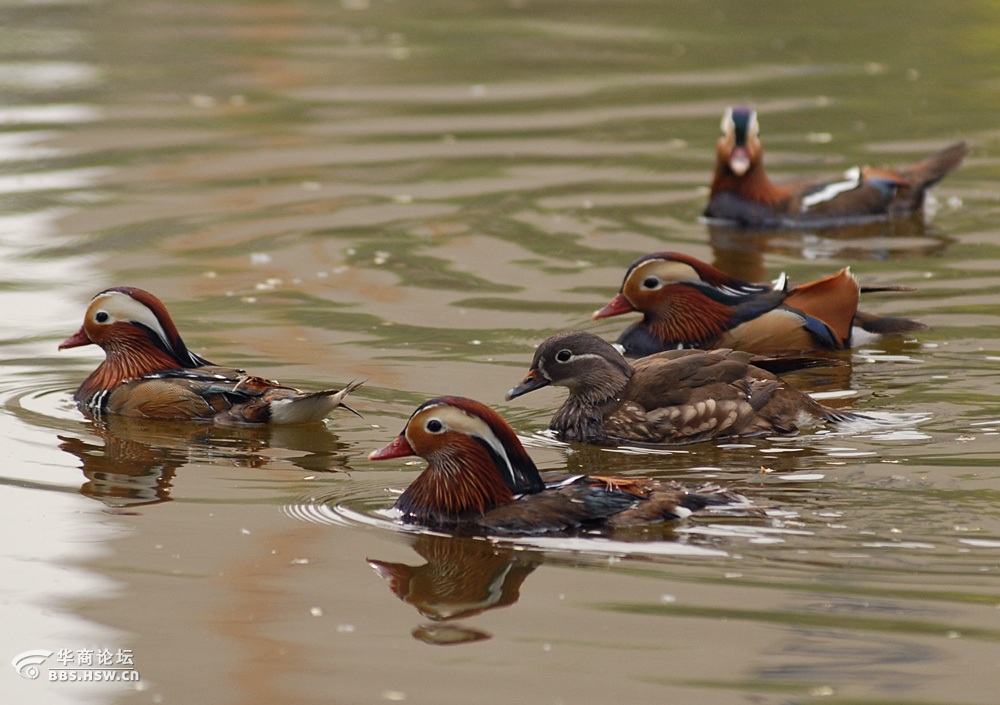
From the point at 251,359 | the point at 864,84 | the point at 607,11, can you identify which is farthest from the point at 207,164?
the point at 607,11

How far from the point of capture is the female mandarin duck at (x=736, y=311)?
446 inches

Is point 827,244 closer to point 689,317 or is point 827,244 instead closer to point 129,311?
point 689,317

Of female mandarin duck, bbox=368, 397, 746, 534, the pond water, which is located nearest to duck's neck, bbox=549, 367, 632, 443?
the pond water

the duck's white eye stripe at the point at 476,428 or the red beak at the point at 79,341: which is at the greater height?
the red beak at the point at 79,341

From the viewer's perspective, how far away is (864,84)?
20344 millimetres

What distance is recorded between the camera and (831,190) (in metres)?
15.2

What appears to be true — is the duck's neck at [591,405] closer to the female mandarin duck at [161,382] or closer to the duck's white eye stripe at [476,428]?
the female mandarin duck at [161,382]

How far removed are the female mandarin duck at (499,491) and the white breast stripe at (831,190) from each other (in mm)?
7442

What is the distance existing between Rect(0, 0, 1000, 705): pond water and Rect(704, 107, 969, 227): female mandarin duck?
29 centimetres

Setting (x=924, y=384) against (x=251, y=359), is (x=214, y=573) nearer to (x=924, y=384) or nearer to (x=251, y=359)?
(x=251, y=359)

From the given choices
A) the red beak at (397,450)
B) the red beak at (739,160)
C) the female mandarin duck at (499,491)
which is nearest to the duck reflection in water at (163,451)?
the red beak at (397,450)

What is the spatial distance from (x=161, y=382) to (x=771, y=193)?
7005mm

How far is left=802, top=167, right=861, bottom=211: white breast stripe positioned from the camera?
49.6ft

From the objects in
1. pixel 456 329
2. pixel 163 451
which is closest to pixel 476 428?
pixel 163 451
